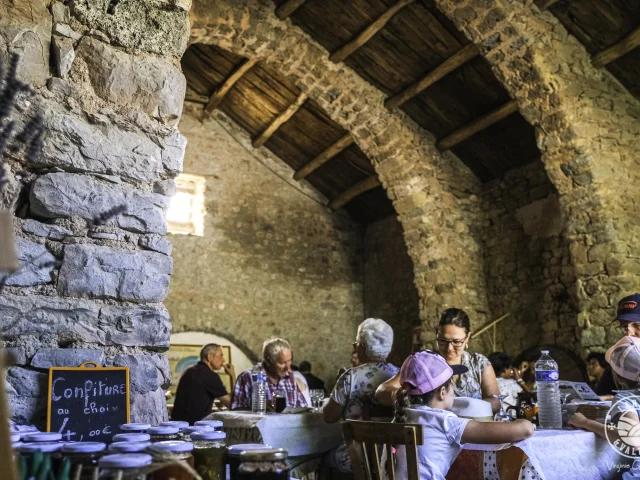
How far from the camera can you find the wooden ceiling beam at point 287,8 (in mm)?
6578

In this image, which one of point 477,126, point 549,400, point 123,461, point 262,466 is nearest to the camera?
point 123,461

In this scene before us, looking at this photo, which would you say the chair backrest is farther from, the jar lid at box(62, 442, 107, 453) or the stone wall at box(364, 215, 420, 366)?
the stone wall at box(364, 215, 420, 366)

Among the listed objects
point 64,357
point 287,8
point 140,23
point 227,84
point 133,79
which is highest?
point 227,84

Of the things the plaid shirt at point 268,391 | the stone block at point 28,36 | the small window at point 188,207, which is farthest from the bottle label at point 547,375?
the small window at point 188,207

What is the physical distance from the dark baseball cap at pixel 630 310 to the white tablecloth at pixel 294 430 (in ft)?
5.50

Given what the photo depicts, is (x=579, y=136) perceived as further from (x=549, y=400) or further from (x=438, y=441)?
(x=438, y=441)

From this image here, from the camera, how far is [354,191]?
959cm

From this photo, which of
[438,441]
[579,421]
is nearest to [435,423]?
[438,441]

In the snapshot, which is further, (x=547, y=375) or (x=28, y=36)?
(x=547, y=375)

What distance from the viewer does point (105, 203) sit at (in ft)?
6.79

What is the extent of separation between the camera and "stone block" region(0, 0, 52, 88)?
2.02m

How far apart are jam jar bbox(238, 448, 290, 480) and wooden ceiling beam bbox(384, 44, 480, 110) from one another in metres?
5.38

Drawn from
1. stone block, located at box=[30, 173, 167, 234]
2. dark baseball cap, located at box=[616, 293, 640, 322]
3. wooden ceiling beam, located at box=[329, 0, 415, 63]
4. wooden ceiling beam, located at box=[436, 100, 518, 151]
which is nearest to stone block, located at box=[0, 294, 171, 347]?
stone block, located at box=[30, 173, 167, 234]

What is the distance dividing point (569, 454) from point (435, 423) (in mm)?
650
